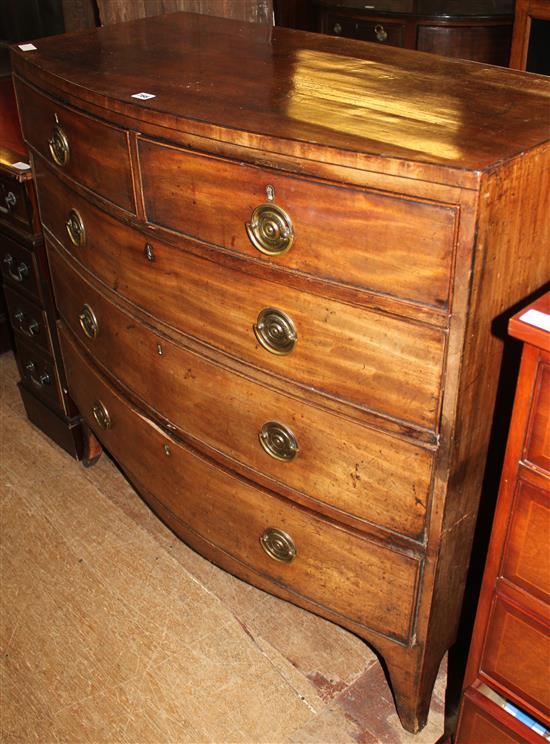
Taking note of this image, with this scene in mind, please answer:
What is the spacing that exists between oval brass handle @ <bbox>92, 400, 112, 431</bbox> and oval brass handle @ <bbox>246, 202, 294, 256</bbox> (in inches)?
34.1

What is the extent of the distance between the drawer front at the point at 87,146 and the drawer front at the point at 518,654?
0.98 metres

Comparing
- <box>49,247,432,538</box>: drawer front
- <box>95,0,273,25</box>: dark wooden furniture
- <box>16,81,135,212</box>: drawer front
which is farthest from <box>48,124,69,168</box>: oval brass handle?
<box>95,0,273,25</box>: dark wooden furniture

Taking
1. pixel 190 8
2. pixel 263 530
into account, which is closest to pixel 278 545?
pixel 263 530

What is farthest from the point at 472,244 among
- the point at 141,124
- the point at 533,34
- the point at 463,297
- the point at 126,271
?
the point at 533,34

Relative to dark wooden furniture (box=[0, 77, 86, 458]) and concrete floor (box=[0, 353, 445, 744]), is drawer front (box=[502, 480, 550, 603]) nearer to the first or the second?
concrete floor (box=[0, 353, 445, 744])

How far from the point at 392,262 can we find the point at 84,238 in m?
0.84

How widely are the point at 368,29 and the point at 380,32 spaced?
71 mm

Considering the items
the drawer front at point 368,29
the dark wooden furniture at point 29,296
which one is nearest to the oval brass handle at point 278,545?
the dark wooden furniture at point 29,296

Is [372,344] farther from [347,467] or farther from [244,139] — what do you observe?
[244,139]

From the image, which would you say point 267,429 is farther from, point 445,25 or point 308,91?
point 445,25

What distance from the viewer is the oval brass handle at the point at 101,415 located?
6.68 ft

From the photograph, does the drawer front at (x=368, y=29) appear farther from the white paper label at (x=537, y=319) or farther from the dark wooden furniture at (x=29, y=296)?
the white paper label at (x=537, y=319)

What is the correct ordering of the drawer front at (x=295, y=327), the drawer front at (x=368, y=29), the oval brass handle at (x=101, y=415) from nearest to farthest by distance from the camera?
1. the drawer front at (x=295, y=327)
2. the oval brass handle at (x=101, y=415)
3. the drawer front at (x=368, y=29)

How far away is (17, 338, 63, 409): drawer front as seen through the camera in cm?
240
